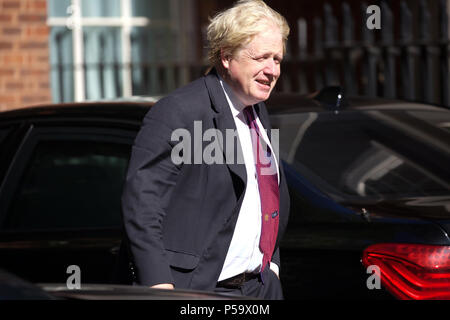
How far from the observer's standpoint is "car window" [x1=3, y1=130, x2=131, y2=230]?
4.45 meters

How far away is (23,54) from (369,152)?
5.81 metres

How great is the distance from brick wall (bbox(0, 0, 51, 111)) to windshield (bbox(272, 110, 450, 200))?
5516 millimetres

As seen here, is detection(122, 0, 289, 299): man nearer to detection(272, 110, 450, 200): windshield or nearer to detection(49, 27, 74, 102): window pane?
detection(272, 110, 450, 200): windshield

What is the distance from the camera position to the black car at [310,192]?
11.5ft

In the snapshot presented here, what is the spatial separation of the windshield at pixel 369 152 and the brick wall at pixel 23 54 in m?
5.52

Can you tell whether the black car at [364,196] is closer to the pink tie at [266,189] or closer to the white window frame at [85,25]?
the pink tie at [266,189]

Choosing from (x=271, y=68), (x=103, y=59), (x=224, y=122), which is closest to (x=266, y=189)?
(x=224, y=122)

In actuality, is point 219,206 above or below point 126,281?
above

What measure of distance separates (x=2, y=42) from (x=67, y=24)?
137 centimetres

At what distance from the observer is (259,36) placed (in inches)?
129
